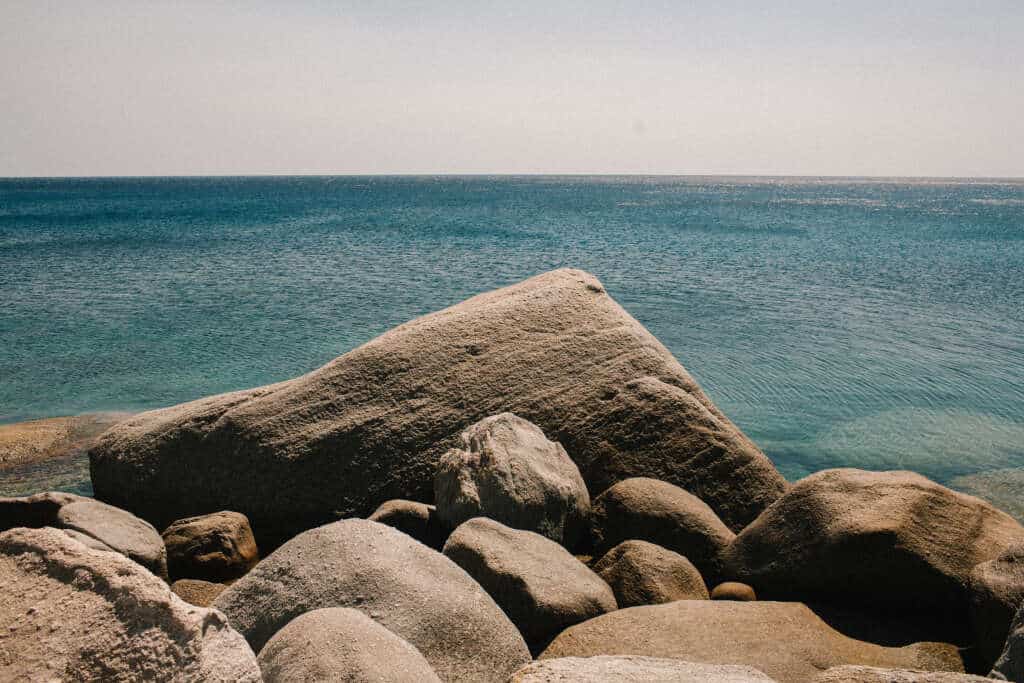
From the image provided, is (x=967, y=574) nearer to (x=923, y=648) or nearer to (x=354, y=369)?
(x=923, y=648)

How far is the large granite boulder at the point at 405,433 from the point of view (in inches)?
309

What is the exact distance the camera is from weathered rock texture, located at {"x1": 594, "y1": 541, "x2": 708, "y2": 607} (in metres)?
5.99

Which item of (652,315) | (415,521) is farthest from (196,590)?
(652,315)

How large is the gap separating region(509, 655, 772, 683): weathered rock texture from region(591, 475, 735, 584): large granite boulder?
331cm

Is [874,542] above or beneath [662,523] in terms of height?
above

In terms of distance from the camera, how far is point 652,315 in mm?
23578

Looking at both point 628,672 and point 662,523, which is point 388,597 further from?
point 662,523

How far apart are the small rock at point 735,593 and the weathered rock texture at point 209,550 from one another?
430 centimetres

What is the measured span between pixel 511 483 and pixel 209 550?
2.93m

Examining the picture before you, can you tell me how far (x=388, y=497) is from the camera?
781cm

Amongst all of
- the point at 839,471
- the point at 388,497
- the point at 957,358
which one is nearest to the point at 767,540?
the point at 839,471

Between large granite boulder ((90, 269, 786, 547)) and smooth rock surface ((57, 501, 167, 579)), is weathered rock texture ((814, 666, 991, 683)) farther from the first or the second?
smooth rock surface ((57, 501, 167, 579))

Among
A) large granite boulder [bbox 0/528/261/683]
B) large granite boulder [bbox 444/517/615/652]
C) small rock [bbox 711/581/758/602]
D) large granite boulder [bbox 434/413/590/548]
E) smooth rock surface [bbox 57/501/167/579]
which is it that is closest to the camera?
large granite boulder [bbox 0/528/261/683]

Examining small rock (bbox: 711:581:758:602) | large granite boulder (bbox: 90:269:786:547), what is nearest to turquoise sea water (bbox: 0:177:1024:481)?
large granite boulder (bbox: 90:269:786:547)
